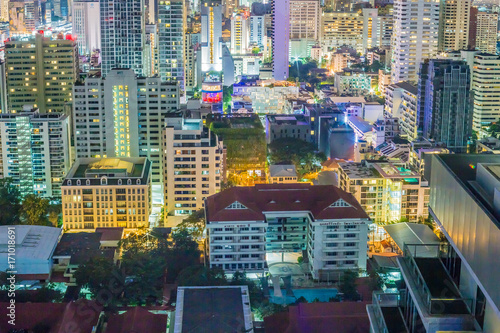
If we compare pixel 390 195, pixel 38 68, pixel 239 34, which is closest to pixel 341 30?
pixel 239 34

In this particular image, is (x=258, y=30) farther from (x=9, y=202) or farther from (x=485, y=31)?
(x=9, y=202)

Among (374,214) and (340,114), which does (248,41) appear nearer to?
(340,114)

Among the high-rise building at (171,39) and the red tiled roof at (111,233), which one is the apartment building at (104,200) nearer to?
the red tiled roof at (111,233)

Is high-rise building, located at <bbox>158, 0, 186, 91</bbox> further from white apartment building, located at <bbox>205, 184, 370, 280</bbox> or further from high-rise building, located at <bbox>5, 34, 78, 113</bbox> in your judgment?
white apartment building, located at <bbox>205, 184, 370, 280</bbox>

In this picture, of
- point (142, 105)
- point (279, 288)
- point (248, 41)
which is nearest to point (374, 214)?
point (279, 288)

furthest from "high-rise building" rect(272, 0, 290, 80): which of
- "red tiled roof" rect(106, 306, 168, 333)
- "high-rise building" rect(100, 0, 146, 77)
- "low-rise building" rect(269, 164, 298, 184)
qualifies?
"red tiled roof" rect(106, 306, 168, 333)
